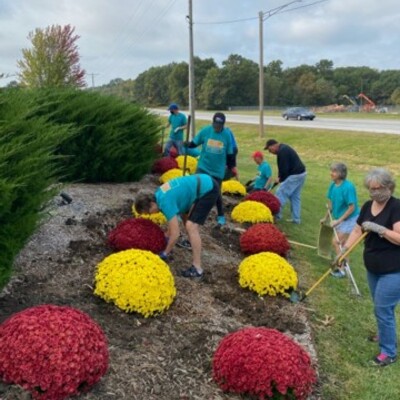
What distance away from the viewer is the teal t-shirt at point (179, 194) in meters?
5.21

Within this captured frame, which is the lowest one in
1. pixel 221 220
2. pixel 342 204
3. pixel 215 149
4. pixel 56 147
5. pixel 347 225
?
pixel 221 220

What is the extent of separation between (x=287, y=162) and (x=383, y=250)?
5.07 meters

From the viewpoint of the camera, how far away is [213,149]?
8180 millimetres

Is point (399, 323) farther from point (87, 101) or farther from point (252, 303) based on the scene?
point (87, 101)

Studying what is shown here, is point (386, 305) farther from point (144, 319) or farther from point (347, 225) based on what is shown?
point (347, 225)

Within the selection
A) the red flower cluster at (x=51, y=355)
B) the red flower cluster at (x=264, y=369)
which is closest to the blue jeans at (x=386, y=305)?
the red flower cluster at (x=264, y=369)

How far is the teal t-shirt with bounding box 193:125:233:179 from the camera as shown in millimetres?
8180

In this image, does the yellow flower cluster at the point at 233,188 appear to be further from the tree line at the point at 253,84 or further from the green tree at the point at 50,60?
the tree line at the point at 253,84

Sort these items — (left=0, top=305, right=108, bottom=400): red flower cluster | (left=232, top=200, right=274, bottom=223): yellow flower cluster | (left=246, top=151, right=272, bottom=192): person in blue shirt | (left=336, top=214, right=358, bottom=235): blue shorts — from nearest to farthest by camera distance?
(left=0, top=305, right=108, bottom=400): red flower cluster, (left=336, top=214, right=358, bottom=235): blue shorts, (left=232, top=200, right=274, bottom=223): yellow flower cluster, (left=246, top=151, right=272, bottom=192): person in blue shirt

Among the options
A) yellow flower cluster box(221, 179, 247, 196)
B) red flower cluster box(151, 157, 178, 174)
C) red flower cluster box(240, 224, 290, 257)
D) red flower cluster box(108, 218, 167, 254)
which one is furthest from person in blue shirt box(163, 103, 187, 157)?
red flower cluster box(108, 218, 167, 254)

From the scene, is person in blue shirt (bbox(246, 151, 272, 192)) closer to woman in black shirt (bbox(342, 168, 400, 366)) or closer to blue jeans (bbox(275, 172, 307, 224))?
blue jeans (bbox(275, 172, 307, 224))

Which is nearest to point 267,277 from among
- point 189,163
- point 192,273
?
point 192,273

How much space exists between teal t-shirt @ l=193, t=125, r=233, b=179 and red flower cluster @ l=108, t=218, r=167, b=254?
2.55 meters

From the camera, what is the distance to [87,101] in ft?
27.9
